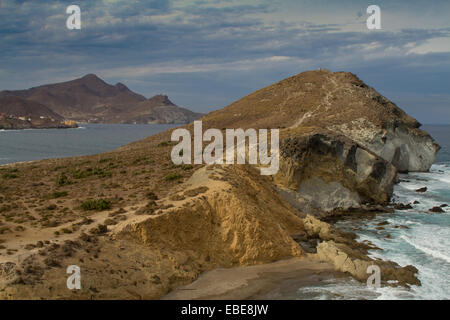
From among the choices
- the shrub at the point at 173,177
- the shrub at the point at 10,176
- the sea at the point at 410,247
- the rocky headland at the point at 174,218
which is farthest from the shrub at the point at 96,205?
the shrub at the point at 10,176

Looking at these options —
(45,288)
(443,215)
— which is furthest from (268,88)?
(45,288)

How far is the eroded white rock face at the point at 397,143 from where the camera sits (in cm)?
4069

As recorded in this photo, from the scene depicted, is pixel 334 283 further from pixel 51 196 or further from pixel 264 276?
pixel 51 196

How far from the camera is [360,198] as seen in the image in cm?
3108

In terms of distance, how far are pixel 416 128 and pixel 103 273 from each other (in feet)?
166

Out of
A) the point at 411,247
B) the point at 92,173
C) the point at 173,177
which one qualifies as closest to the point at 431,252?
the point at 411,247

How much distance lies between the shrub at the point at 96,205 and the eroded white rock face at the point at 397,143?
28250 millimetres

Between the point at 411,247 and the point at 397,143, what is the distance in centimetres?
2944

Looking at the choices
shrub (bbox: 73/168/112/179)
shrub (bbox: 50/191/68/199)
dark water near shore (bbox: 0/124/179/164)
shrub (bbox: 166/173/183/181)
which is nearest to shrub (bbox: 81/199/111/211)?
shrub (bbox: 50/191/68/199)

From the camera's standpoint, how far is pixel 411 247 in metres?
20.4

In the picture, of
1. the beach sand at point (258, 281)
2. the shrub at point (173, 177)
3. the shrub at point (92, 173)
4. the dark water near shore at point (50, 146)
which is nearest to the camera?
the beach sand at point (258, 281)

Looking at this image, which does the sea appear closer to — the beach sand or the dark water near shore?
the beach sand

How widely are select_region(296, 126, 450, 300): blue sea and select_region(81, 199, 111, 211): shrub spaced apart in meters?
10.5

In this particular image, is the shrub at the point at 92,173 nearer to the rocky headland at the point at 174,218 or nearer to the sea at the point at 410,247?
the rocky headland at the point at 174,218
